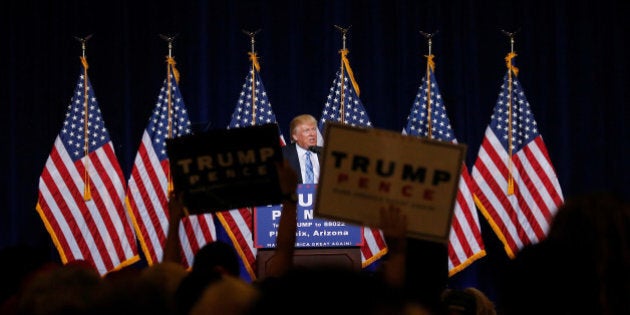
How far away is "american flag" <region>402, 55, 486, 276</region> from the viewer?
7.83 metres

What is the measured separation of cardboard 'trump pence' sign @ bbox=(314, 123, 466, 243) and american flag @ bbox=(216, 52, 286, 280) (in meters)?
4.72

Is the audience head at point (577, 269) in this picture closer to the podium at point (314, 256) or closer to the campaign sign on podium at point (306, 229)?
the podium at point (314, 256)

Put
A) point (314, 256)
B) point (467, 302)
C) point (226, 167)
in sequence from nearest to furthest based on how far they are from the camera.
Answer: point (467, 302), point (226, 167), point (314, 256)

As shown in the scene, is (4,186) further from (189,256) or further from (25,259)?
(25,259)

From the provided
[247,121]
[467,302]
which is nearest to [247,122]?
[247,121]

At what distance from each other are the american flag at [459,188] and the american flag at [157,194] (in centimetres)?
211

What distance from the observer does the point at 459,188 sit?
7.60m

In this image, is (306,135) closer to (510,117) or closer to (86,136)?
(510,117)

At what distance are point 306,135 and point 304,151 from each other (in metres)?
0.13

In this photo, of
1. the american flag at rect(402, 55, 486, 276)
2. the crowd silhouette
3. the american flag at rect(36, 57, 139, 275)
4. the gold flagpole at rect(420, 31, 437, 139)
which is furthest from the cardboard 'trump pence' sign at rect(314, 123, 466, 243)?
the american flag at rect(36, 57, 139, 275)

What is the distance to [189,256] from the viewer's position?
7.86m

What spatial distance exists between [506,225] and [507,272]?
20.5 feet

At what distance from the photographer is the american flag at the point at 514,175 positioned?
26.0 ft

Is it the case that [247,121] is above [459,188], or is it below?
above
